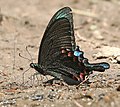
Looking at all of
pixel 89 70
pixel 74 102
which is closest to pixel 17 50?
pixel 89 70

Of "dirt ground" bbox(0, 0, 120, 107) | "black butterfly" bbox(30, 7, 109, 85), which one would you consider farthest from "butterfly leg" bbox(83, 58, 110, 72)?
"dirt ground" bbox(0, 0, 120, 107)

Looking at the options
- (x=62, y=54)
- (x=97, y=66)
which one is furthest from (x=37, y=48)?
(x=97, y=66)

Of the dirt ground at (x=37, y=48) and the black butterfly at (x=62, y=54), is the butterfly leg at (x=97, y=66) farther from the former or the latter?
the dirt ground at (x=37, y=48)

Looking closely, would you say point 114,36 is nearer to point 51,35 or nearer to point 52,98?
point 51,35

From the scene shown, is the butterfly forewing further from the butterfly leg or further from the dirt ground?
the dirt ground

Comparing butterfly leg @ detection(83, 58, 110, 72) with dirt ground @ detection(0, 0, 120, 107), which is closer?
dirt ground @ detection(0, 0, 120, 107)

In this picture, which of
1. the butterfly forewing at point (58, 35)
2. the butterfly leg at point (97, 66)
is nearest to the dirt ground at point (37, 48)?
the butterfly leg at point (97, 66)

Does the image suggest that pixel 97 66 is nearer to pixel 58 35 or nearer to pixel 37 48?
pixel 58 35
